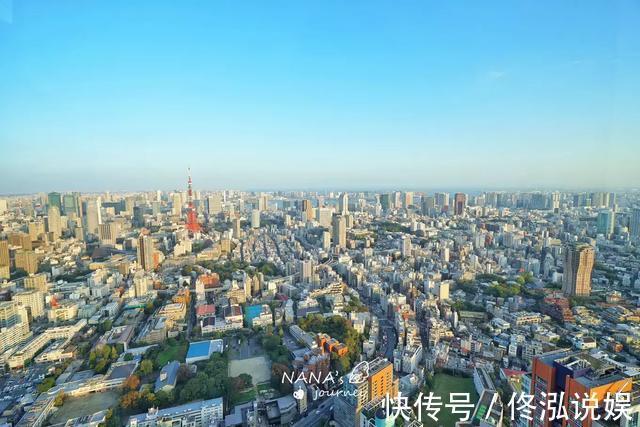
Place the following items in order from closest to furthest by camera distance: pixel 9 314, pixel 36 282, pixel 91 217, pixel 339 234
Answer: pixel 9 314 → pixel 36 282 → pixel 91 217 → pixel 339 234

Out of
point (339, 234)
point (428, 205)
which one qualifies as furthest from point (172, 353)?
point (428, 205)

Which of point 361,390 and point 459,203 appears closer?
point 361,390

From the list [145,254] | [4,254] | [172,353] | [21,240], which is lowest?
[172,353]

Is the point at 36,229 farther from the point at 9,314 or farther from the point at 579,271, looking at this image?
the point at 579,271

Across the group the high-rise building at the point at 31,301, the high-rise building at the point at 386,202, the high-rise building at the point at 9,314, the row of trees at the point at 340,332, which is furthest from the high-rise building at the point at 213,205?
the row of trees at the point at 340,332

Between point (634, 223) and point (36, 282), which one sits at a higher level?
point (634, 223)

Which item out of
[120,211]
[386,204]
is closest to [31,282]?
[120,211]
